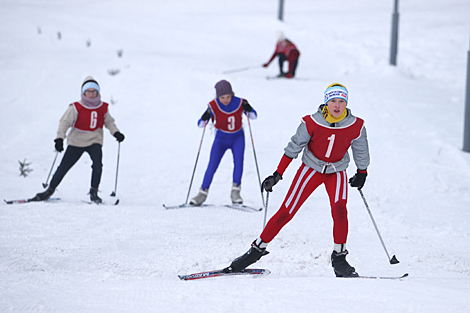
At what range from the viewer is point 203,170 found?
8727 millimetres

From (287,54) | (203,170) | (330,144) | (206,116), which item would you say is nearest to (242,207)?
(206,116)

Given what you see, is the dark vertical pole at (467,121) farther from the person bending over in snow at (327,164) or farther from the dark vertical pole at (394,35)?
the dark vertical pole at (394,35)

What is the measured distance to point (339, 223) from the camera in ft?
13.1

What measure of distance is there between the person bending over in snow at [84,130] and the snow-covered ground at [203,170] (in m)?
0.45

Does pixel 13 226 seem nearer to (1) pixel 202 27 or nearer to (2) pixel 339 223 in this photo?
(2) pixel 339 223

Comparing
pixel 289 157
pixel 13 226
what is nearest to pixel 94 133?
pixel 13 226

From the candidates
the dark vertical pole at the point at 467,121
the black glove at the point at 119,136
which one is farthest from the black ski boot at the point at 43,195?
the dark vertical pole at the point at 467,121

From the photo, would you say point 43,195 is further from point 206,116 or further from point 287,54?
point 287,54

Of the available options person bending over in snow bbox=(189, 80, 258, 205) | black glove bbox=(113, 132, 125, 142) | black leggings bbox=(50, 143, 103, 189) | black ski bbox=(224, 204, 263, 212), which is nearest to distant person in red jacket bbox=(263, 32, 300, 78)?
person bending over in snow bbox=(189, 80, 258, 205)

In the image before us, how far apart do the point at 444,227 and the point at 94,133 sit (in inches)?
186

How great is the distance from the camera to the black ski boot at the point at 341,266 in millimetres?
3924

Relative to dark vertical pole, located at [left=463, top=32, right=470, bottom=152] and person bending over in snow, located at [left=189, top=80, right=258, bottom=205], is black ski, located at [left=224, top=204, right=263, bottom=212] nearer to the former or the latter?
person bending over in snow, located at [left=189, top=80, right=258, bottom=205]

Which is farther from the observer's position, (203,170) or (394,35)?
(394,35)

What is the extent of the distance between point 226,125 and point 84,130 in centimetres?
195
